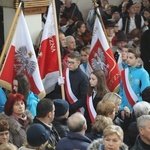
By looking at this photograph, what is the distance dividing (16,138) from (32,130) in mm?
1014

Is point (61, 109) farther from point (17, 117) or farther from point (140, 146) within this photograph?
point (140, 146)

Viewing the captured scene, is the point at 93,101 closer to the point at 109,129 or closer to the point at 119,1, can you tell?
the point at 109,129

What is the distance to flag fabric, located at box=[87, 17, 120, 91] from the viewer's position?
34.0 feet

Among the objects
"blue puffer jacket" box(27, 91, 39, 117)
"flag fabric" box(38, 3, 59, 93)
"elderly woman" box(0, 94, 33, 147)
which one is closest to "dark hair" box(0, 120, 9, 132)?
"elderly woman" box(0, 94, 33, 147)

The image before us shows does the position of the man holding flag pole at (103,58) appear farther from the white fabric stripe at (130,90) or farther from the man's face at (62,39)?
the man's face at (62,39)

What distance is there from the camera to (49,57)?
10.2 m

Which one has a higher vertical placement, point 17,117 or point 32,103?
point 17,117

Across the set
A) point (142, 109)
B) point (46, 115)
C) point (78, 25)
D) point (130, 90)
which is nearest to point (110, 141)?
point (46, 115)

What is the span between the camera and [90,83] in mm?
9609

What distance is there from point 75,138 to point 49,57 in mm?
2903

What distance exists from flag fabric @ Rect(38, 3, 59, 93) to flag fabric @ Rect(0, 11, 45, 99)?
0.42 meters

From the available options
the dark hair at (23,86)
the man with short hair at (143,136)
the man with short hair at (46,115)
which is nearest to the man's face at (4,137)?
the man with short hair at (46,115)

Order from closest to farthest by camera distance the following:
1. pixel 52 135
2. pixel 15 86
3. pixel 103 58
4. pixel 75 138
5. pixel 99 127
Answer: pixel 75 138 < pixel 99 127 < pixel 52 135 < pixel 15 86 < pixel 103 58

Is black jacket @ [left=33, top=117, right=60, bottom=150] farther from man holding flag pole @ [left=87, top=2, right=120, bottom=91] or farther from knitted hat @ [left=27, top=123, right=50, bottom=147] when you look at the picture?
man holding flag pole @ [left=87, top=2, right=120, bottom=91]
